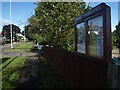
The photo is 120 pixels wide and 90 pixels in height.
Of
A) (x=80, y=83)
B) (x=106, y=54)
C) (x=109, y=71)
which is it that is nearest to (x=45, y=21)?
(x=80, y=83)

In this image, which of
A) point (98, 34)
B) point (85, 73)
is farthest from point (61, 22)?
point (85, 73)

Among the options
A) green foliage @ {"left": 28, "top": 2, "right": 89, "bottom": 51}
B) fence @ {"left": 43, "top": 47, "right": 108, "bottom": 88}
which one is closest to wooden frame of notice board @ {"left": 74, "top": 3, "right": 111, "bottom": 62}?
fence @ {"left": 43, "top": 47, "right": 108, "bottom": 88}

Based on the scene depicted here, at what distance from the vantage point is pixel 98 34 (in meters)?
6.94

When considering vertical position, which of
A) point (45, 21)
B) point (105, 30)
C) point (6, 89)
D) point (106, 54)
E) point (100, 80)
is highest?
point (45, 21)

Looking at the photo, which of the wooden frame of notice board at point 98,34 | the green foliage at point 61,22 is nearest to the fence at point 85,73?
the wooden frame of notice board at point 98,34

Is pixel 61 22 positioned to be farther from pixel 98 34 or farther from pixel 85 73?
pixel 85 73

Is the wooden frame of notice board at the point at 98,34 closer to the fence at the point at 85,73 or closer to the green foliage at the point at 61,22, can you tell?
the fence at the point at 85,73

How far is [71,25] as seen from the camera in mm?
16641

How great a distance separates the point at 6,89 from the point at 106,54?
14.1 ft

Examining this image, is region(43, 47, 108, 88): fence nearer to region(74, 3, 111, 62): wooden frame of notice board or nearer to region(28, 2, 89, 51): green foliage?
region(74, 3, 111, 62): wooden frame of notice board

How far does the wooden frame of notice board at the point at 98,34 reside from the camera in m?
6.09

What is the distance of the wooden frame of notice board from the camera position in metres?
6.09

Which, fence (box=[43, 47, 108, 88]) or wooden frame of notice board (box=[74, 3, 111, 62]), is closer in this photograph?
fence (box=[43, 47, 108, 88])

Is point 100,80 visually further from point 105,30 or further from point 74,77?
point 74,77
